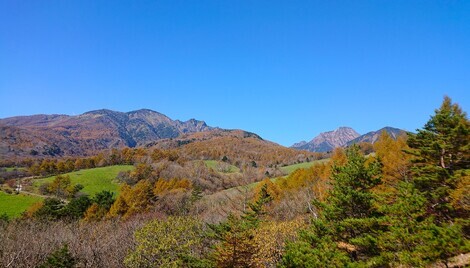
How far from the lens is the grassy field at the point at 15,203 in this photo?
6538 centimetres

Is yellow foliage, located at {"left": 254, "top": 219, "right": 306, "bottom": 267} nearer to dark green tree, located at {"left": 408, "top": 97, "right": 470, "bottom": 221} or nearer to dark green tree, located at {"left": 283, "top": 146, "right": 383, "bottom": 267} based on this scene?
dark green tree, located at {"left": 283, "top": 146, "right": 383, "bottom": 267}

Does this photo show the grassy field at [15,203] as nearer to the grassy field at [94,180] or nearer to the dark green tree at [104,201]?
the grassy field at [94,180]

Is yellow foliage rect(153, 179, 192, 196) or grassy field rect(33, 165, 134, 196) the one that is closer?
yellow foliage rect(153, 179, 192, 196)

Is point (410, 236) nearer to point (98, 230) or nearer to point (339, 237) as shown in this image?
point (339, 237)

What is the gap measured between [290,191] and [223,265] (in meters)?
44.0

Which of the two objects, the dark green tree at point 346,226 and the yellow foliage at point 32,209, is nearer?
the dark green tree at point 346,226

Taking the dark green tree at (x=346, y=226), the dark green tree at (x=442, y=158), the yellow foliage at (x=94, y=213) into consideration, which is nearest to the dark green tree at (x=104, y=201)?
the yellow foliage at (x=94, y=213)

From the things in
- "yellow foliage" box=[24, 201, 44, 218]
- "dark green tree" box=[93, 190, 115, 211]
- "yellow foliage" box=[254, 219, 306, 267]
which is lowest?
"yellow foliage" box=[24, 201, 44, 218]

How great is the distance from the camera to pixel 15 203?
230ft

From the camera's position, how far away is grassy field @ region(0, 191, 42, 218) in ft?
214

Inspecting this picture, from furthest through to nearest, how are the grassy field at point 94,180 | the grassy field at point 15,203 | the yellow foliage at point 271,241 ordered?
1. the grassy field at point 94,180
2. the grassy field at point 15,203
3. the yellow foliage at point 271,241

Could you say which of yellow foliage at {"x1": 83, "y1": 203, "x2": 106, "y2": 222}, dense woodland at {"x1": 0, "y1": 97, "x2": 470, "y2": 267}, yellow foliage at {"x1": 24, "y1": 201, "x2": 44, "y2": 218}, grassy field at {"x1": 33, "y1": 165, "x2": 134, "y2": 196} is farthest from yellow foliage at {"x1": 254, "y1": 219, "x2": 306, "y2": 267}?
grassy field at {"x1": 33, "y1": 165, "x2": 134, "y2": 196}

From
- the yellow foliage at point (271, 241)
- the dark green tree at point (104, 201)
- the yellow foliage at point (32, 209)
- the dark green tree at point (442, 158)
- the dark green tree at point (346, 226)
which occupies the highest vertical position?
the dark green tree at point (442, 158)

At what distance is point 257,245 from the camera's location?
1090 inches
